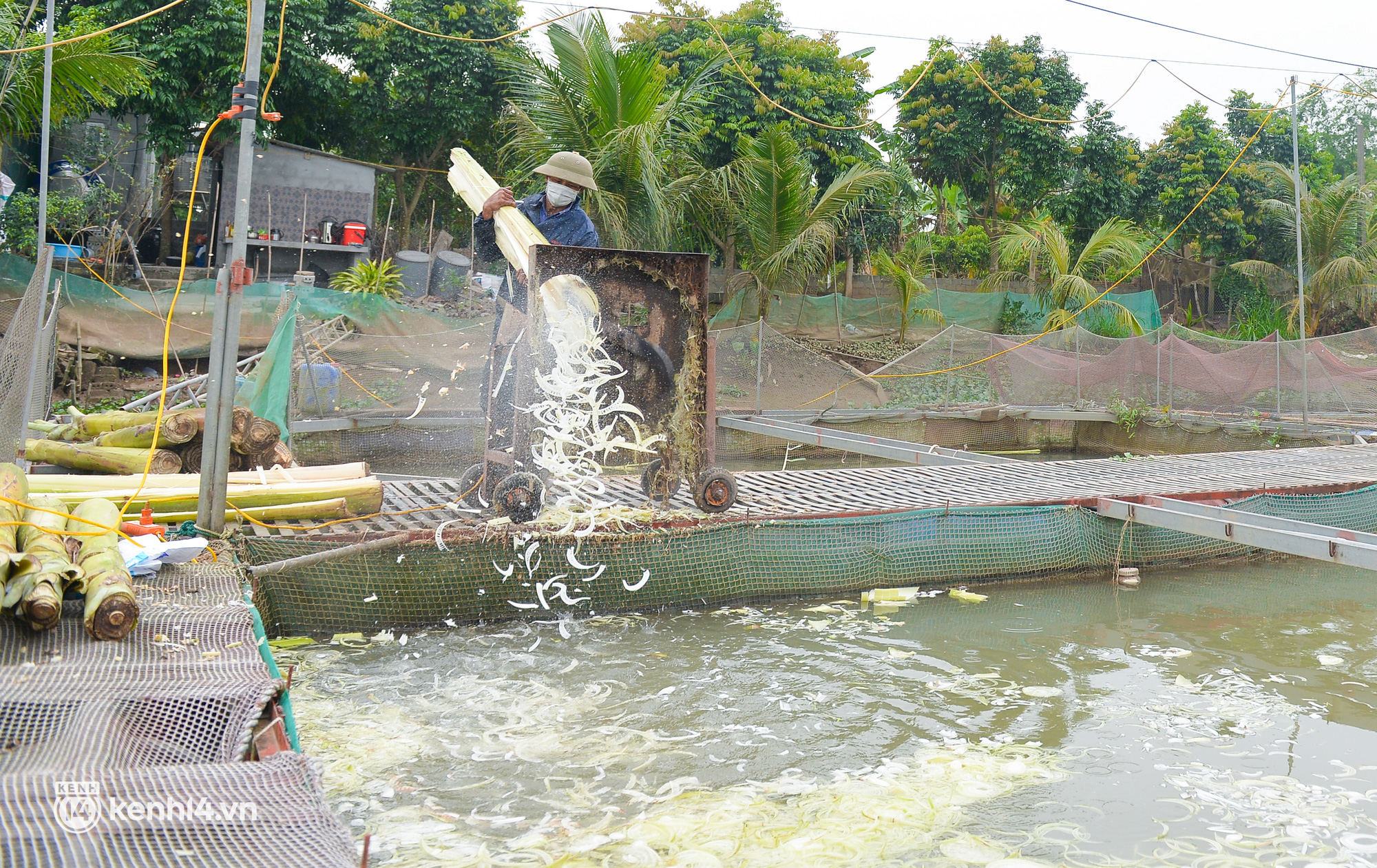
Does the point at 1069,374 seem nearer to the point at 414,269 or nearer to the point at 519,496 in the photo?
the point at 519,496

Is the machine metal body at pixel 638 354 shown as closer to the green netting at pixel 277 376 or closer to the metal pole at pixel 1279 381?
the green netting at pixel 277 376

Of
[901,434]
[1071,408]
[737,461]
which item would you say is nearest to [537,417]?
[737,461]

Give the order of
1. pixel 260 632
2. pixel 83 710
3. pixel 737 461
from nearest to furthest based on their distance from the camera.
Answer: pixel 83 710, pixel 260 632, pixel 737 461

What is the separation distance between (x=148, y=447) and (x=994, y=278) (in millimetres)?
17357

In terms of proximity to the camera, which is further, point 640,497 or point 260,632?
point 640,497

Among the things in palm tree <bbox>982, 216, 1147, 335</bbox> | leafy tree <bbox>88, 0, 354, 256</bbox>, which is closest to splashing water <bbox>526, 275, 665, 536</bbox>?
leafy tree <bbox>88, 0, 354, 256</bbox>

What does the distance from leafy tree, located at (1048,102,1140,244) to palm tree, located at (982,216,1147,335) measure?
1.50 meters

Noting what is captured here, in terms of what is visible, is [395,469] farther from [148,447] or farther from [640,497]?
[640,497]

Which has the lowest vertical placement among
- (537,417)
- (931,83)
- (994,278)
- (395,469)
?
(395,469)

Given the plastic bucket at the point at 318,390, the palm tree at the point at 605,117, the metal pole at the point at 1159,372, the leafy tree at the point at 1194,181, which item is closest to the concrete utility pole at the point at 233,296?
the plastic bucket at the point at 318,390

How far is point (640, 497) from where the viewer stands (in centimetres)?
704

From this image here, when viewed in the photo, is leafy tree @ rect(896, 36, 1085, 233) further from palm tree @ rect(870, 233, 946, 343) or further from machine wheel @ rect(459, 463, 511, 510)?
machine wheel @ rect(459, 463, 511, 510)

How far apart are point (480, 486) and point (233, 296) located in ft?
6.99

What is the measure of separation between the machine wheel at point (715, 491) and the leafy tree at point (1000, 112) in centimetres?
1683
